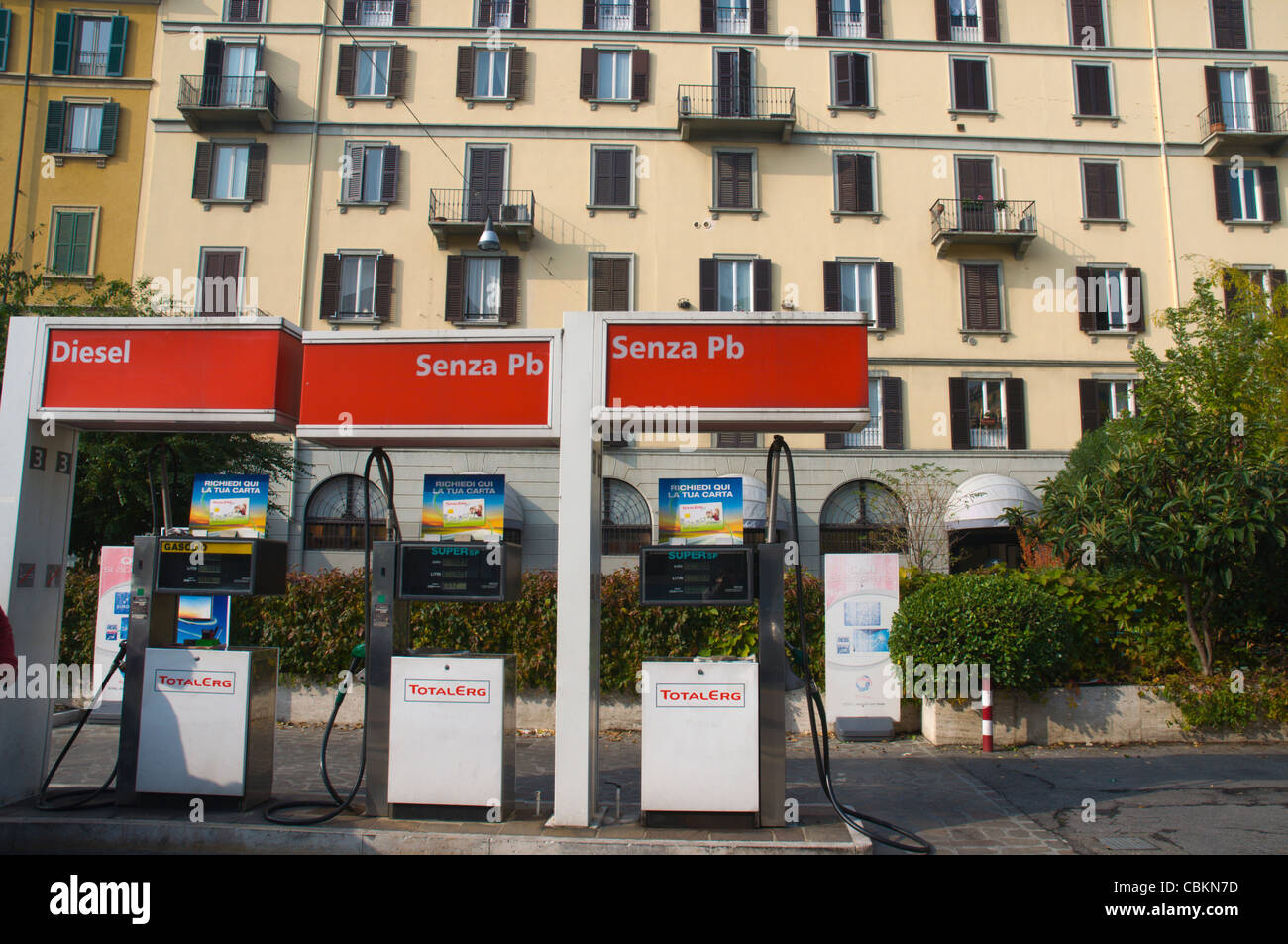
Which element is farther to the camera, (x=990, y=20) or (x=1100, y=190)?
(x=990, y=20)

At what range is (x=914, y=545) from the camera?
20.6m

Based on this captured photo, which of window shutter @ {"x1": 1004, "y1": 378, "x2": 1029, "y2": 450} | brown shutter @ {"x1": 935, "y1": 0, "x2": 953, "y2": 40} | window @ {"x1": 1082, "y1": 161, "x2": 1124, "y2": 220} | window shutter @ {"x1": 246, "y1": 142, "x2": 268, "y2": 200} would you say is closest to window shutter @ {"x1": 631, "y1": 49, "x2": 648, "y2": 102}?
brown shutter @ {"x1": 935, "y1": 0, "x2": 953, "y2": 40}

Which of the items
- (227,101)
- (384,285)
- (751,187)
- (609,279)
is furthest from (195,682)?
(227,101)

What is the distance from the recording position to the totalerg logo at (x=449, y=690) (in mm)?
6281

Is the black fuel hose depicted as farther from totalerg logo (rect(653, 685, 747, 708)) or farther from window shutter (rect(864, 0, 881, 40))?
window shutter (rect(864, 0, 881, 40))

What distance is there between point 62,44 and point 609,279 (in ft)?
58.2

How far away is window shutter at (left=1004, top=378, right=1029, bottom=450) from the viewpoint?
24.4 m

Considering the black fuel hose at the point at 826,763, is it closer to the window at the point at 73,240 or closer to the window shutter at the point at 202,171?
the window shutter at the point at 202,171

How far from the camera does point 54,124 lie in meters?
25.5

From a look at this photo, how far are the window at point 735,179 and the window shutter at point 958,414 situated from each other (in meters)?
7.61

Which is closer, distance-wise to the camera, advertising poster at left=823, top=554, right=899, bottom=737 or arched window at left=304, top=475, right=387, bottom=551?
advertising poster at left=823, top=554, right=899, bottom=737

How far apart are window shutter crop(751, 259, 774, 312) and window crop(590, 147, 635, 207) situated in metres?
3.94

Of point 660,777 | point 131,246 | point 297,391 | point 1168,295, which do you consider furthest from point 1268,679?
point 131,246

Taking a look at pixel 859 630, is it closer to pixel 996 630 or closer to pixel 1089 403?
pixel 996 630
